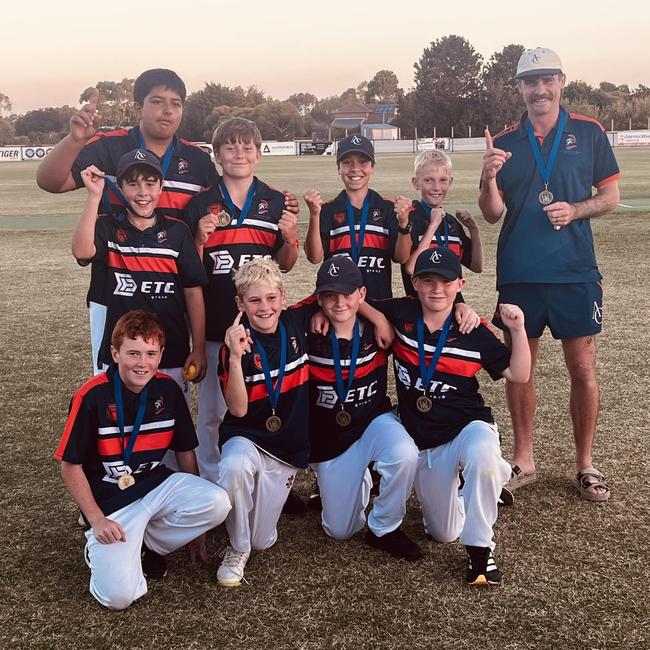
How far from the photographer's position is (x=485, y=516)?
11.8 feet

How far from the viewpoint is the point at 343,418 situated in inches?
162

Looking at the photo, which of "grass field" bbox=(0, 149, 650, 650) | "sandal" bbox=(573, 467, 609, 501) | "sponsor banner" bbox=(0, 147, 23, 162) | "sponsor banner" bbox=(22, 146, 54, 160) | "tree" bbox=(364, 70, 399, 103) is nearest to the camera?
"grass field" bbox=(0, 149, 650, 650)

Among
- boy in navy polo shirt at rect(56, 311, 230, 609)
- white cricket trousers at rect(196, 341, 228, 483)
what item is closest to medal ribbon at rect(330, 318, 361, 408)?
white cricket trousers at rect(196, 341, 228, 483)

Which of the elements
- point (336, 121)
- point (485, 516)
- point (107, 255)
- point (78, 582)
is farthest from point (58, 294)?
point (336, 121)

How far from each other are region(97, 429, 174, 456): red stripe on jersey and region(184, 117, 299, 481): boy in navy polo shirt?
2.68 feet

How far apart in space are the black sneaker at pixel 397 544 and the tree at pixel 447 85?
84317 millimetres

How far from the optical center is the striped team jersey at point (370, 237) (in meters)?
4.54

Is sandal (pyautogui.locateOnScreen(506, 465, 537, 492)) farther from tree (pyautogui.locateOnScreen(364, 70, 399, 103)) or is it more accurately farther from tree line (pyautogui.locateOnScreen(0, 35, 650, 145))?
tree (pyautogui.locateOnScreen(364, 70, 399, 103))

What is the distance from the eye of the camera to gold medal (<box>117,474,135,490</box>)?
11.8ft

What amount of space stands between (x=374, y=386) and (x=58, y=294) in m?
7.03

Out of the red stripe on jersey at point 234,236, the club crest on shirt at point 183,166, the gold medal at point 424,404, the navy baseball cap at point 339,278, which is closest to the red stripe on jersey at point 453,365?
the gold medal at point 424,404

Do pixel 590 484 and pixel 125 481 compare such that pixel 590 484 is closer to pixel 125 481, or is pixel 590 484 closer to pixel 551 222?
pixel 551 222

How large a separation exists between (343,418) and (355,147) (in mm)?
1617

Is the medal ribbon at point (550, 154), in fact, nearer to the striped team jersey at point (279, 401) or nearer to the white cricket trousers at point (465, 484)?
the white cricket trousers at point (465, 484)
